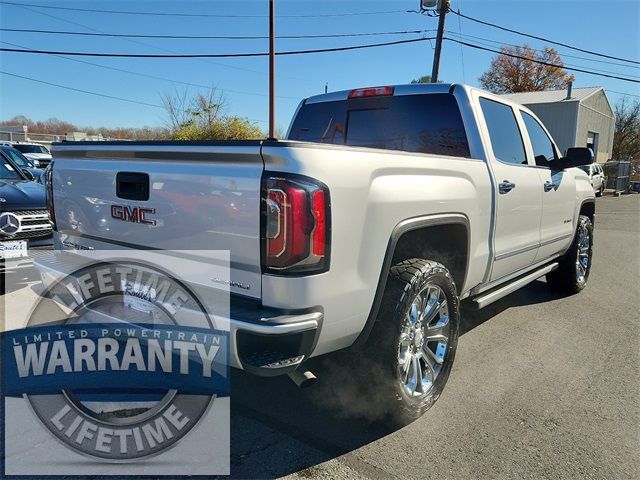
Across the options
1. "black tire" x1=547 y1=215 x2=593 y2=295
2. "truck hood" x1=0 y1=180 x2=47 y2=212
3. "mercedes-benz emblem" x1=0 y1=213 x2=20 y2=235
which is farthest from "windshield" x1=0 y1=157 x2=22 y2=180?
"black tire" x1=547 y1=215 x2=593 y2=295

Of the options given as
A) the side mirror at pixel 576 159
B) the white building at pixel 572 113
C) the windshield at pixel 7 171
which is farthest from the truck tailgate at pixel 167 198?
the white building at pixel 572 113

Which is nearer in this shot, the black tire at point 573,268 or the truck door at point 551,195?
the truck door at point 551,195

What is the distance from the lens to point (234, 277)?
232 centimetres

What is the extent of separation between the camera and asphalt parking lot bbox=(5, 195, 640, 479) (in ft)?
8.52

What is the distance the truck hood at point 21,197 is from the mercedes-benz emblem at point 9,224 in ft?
0.68

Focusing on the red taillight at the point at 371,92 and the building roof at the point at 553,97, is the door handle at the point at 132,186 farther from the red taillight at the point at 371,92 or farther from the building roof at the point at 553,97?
the building roof at the point at 553,97

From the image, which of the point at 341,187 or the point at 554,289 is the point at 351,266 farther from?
the point at 554,289

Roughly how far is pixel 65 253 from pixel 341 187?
190 cm

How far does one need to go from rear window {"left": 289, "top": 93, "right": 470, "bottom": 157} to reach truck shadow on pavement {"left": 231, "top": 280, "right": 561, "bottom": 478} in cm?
201

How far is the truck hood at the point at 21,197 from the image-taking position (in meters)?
5.39

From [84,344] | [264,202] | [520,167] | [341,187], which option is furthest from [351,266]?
[520,167]

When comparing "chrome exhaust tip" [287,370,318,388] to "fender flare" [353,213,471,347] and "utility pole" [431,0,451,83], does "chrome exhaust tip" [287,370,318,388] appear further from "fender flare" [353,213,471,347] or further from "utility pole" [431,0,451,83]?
"utility pole" [431,0,451,83]

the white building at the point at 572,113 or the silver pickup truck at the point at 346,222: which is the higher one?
the white building at the point at 572,113

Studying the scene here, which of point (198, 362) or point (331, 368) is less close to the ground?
point (198, 362)
